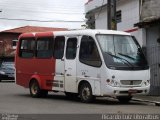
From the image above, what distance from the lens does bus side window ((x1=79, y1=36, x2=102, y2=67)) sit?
696 inches

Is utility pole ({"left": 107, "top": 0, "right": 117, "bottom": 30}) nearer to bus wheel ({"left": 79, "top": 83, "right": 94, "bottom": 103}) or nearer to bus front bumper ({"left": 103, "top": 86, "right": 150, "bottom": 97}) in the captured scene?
bus wheel ({"left": 79, "top": 83, "right": 94, "bottom": 103})

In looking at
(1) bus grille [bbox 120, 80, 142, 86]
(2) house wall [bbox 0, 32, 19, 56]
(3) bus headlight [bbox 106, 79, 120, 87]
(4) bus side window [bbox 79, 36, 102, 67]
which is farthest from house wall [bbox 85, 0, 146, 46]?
(2) house wall [bbox 0, 32, 19, 56]

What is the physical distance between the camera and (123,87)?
17.3 meters

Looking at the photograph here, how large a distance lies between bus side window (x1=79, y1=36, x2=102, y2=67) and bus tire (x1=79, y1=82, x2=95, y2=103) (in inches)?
32.8

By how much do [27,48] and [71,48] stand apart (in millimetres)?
3324

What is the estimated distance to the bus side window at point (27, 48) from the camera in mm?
21375

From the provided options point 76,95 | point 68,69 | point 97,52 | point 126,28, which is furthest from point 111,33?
point 126,28

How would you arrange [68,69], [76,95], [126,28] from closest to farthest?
[68,69] < [76,95] < [126,28]

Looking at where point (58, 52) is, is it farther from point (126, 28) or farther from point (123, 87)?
point (126, 28)

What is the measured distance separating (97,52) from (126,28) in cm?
922

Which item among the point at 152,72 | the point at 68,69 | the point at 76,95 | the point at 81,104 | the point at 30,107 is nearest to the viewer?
→ the point at 30,107

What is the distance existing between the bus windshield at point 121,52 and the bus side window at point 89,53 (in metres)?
0.30

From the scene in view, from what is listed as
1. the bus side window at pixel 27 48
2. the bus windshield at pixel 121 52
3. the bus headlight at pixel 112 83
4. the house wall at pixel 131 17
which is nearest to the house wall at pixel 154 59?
the house wall at pixel 131 17

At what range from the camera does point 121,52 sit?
1780cm
